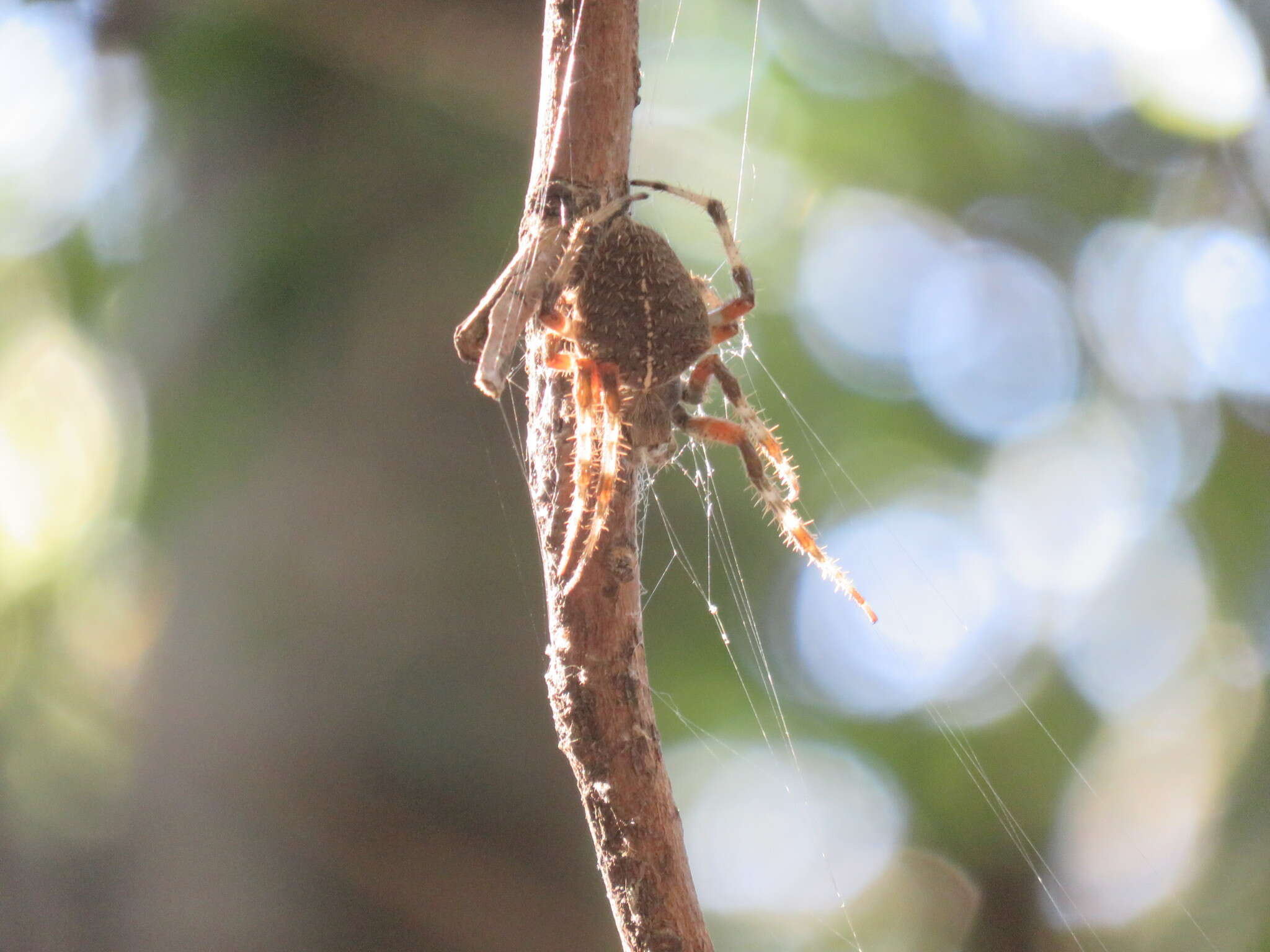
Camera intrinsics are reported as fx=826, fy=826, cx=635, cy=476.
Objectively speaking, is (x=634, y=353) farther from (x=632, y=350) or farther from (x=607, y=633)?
(x=607, y=633)

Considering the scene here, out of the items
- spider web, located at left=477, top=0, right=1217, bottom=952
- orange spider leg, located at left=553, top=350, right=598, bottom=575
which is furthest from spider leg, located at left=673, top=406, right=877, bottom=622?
spider web, located at left=477, top=0, right=1217, bottom=952

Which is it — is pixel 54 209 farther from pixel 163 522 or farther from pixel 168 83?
pixel 163 522

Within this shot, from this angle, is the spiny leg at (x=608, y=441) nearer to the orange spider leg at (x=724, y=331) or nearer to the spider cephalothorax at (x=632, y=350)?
the spider cephalothorax at (x=632, y=350)

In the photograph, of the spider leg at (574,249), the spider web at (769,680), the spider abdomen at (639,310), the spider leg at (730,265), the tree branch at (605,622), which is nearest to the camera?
the tree branch at (605,622)

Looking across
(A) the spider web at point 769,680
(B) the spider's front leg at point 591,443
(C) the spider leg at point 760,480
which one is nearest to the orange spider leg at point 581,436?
(B) the spider's front leg at point 591,443

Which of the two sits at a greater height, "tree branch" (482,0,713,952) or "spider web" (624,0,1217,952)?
"tree branch" (482,0,713,952)

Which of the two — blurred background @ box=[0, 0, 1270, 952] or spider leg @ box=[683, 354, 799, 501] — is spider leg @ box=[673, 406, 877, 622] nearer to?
spider leg @ box=[683, 354, 799, 501]

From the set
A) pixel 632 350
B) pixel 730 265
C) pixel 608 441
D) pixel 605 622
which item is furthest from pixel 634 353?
pixel 605 622

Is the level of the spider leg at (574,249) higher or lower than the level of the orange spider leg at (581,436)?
higher
